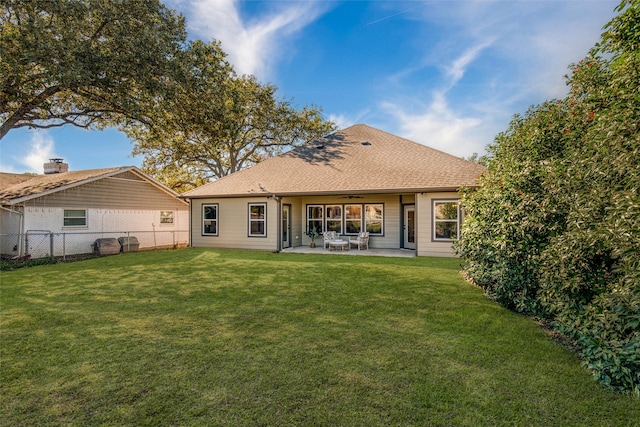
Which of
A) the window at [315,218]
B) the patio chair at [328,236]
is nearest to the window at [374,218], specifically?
the patio chair at [328,236]

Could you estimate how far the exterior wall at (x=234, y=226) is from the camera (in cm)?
1372

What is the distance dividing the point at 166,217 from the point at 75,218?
14.9ft

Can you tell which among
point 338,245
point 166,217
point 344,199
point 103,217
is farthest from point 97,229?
point 344,199

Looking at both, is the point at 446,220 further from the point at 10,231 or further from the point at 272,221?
the point at 10,231

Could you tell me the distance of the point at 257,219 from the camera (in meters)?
14.1

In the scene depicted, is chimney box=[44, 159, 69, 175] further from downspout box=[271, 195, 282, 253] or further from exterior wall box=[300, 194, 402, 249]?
exterior wall box=[300, 194, 402, 249]

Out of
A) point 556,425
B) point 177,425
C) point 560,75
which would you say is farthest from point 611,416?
point 560,75

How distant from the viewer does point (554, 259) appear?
11.9 feet

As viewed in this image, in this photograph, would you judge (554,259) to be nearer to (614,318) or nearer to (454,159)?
(614,318)

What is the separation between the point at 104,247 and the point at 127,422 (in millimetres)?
13626

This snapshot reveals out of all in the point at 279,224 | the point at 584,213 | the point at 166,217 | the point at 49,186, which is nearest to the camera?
the point at 584,213

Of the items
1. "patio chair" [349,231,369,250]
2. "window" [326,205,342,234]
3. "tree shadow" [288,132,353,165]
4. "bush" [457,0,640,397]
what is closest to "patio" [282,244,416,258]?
"patio chair" [349,231,369,250]

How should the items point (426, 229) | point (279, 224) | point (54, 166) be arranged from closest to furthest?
1. point (426, 229)
2. point (279, 224)
3. point (54, 166)

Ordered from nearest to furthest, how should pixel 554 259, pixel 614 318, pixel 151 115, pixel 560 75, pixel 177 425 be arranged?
1. pixel 177 425
2. pixel 614 318
3. pixel 554 259
4. pixel 560 75
5. pixel 151 115
